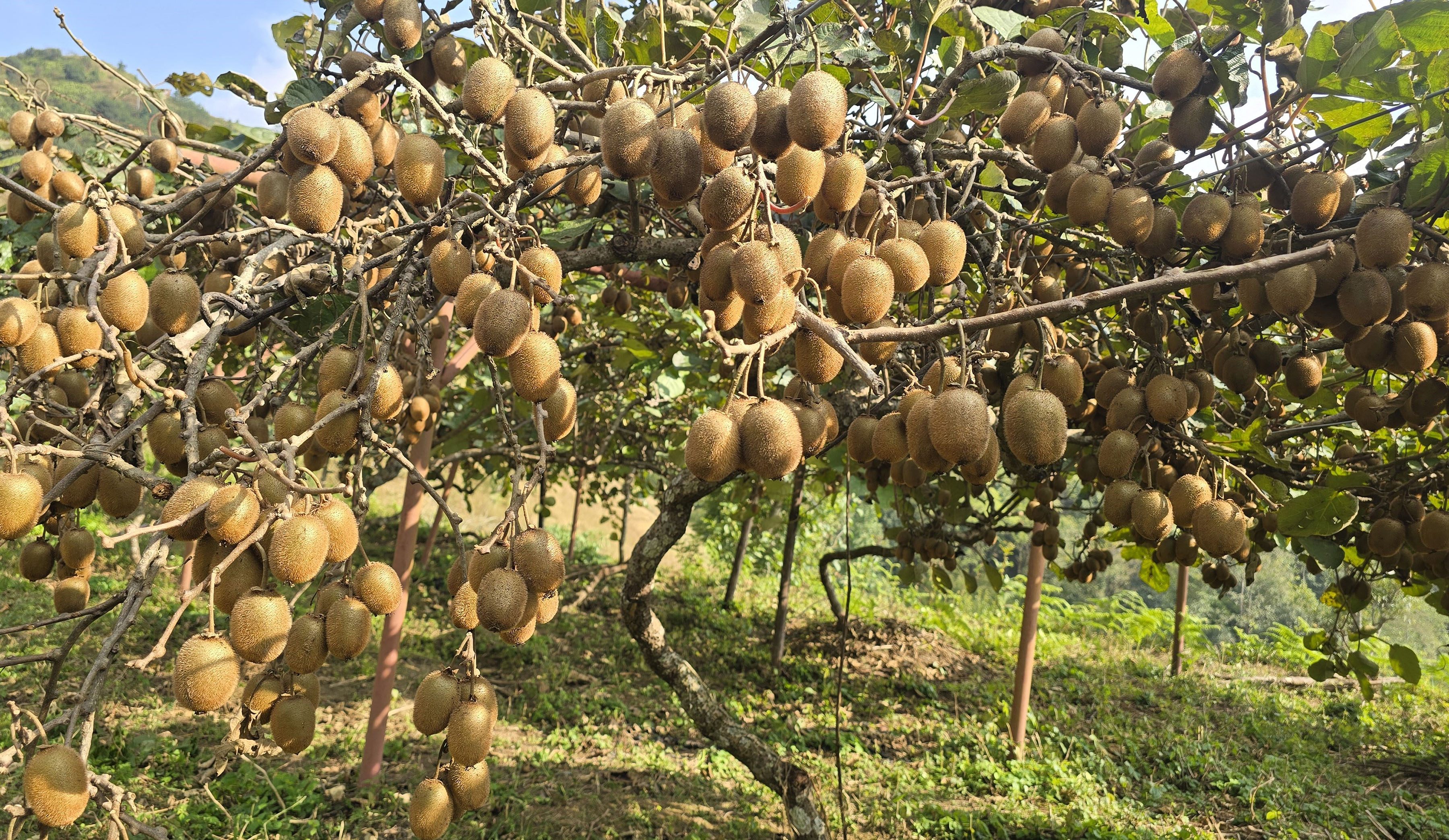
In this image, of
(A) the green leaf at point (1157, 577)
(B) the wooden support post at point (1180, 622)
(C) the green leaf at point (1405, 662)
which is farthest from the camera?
(B) the wooden support post at point (1180, 622)

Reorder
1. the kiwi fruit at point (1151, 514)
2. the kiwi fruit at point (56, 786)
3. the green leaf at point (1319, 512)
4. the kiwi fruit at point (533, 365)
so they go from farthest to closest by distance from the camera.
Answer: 1. the green leaf at point (1319, 512)
2. the kiwi fruit at point (1151, 514)
3. the kiwi fruit at point (533, 365)
4. the kiwi fruit at point (56, 786)

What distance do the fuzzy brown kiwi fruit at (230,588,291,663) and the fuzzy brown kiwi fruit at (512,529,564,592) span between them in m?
0.30

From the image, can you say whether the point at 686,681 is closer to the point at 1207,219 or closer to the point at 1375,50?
the point at 1207,219

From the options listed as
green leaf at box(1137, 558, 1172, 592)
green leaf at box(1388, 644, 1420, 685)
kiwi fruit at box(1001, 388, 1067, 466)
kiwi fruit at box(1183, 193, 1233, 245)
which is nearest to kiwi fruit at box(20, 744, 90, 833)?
kiwi fruit at box(1001, 388, 1067, 466)

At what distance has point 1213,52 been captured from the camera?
134 centimetres

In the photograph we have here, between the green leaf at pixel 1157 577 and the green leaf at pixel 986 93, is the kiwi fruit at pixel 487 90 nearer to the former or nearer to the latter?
the green leaf at pixel 986 93

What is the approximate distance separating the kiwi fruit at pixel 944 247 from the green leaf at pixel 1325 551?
5.96 ft

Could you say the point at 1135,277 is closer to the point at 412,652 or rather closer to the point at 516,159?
the point at 516,159

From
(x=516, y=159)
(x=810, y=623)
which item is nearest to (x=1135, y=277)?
(x=516, y=159)

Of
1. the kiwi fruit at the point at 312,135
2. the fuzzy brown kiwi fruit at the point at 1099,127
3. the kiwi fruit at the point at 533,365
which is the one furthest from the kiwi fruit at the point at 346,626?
the fuzzy brown kiwi fruit at the point at 1099,127

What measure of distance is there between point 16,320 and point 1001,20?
1596mm

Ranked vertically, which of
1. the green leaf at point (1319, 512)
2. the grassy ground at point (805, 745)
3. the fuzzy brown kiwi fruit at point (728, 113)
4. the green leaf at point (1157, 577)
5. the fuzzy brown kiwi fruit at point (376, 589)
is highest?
the fuzzy brown kiwi fruit at point (728, 113)

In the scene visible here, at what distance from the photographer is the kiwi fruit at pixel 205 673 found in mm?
979

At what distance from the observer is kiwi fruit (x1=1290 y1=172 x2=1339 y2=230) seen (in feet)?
4.35
